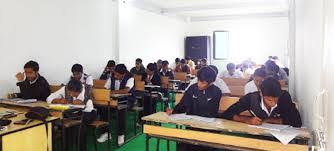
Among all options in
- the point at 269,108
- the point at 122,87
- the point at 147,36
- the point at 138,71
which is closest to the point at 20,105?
the point at 122,87

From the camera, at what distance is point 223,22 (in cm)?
1270

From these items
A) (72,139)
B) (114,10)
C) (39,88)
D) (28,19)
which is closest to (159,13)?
(114,10)

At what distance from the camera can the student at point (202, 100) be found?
329 cm

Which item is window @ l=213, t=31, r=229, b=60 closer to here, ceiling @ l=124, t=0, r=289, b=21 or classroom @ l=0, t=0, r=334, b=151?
ceiling @ l=124, t=0, r=289, b=21

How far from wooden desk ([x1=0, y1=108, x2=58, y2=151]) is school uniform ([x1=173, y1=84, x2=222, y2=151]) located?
1411 mm

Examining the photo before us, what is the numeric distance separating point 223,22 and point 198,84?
984 centimetres

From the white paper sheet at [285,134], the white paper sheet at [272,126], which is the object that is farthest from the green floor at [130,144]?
the white paper sheet at [285,134]

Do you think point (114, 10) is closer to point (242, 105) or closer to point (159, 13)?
point (159, 13)

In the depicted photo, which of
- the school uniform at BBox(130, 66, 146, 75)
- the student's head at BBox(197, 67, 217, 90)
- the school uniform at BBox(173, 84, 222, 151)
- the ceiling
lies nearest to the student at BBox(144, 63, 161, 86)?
the school uniform at BBox(130, 66, 146, 75)

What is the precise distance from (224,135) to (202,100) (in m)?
0.79

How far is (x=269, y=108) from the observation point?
115 inches

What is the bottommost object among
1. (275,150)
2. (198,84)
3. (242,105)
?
(275,150)

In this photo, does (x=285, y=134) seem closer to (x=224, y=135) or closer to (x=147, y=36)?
(x=224, y=135)

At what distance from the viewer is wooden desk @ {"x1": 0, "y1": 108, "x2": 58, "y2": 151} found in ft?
8.44
